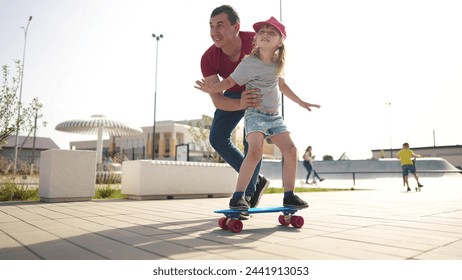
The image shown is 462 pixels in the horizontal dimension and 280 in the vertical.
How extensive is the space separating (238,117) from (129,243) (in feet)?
6.40

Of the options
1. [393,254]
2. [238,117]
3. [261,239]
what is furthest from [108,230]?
[393,254]

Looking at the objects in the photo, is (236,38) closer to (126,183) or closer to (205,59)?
(205,59)

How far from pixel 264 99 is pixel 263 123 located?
0.22m

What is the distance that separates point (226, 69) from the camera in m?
3.53

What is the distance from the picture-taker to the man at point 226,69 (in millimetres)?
3346

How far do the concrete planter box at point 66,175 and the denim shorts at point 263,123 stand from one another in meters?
4.68

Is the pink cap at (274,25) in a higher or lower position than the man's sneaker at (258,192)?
higher

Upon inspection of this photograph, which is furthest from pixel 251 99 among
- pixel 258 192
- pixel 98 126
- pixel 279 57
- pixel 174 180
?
pixel 98 126

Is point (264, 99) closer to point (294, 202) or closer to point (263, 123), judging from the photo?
point (263, 123)

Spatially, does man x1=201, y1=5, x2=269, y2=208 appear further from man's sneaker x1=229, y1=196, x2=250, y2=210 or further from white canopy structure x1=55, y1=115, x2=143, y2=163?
white canopy structure x1=55, y1=115, x2=143, y2=163

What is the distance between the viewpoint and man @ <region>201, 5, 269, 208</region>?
335 centimetres

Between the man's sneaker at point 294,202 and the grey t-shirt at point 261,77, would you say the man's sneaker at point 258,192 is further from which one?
the grey t-shirt at point 261,77

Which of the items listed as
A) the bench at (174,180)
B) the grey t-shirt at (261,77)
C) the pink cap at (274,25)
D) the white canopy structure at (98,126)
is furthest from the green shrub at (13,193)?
the white canopy structure at (98,126)
